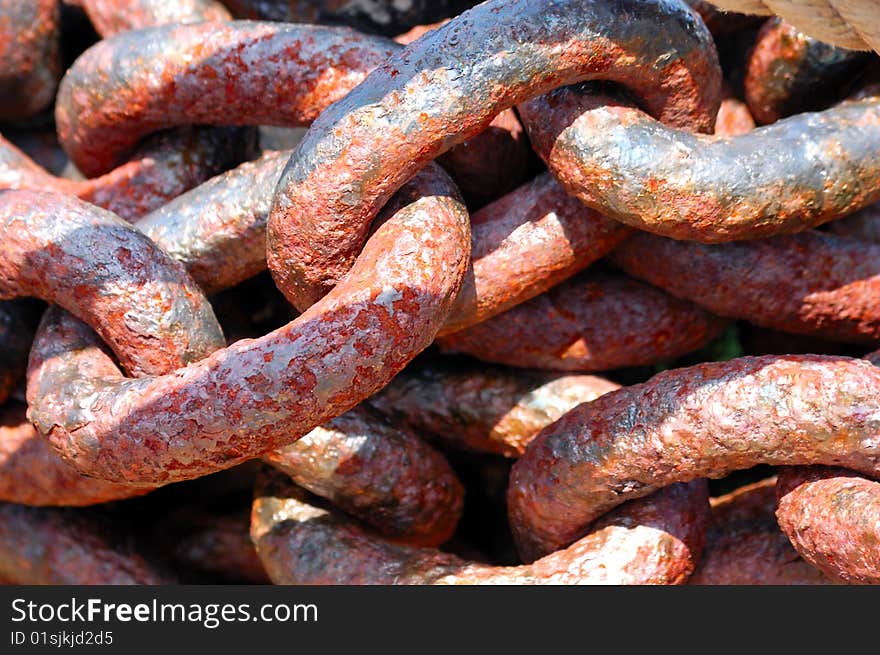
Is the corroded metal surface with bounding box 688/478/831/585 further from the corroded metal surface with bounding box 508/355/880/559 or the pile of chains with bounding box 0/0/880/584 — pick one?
the corroded metal surface with bounding box 508/355/880/559

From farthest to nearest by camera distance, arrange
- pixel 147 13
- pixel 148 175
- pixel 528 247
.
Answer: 1. pixel 147 13
2. pixel 148 175
3. pixel 528 247

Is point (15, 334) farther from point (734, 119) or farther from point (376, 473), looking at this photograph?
point (734, 119)

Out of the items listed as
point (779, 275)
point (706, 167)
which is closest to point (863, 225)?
point (779, 275)

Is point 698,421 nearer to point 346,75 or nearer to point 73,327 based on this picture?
point 346,75

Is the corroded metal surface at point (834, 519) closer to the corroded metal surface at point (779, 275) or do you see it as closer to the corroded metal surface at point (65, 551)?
the corroded metal surface at point (779, 275)

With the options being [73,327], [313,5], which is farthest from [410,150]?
[313,5]
